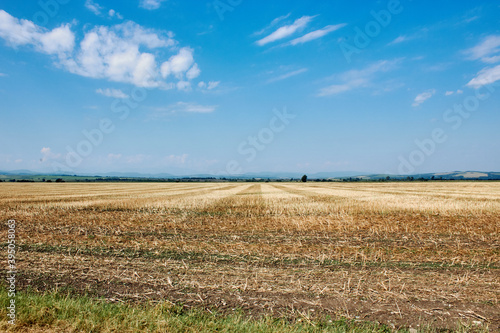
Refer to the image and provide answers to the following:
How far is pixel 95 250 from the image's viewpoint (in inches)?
450

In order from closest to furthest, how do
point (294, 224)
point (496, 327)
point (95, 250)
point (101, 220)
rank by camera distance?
point (496, 327)
point (95, 250)
point (294, 224)
point (101, 220)

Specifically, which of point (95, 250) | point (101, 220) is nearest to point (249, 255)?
point (95, 250)

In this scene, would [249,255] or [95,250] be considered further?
[95,250]

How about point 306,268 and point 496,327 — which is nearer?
point 496,327

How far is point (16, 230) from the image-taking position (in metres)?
16.0

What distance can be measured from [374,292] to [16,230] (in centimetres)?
1843

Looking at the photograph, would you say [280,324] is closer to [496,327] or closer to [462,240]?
[496,327]

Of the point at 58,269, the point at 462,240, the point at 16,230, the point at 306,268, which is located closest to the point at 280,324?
the point at 306,268

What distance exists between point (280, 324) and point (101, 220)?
17.7 meters

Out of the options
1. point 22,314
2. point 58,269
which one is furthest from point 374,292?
point 58,269

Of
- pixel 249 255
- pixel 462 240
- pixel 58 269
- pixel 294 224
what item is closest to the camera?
pixel 58 269

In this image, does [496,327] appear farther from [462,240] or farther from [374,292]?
[462,240]

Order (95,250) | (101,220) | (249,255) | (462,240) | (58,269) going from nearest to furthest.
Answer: (58,269) < (249,255) < (95,250) < (462,240) < (101,220)

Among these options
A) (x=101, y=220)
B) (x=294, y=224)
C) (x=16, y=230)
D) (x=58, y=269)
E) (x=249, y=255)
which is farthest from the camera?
(x=101, y=220)
